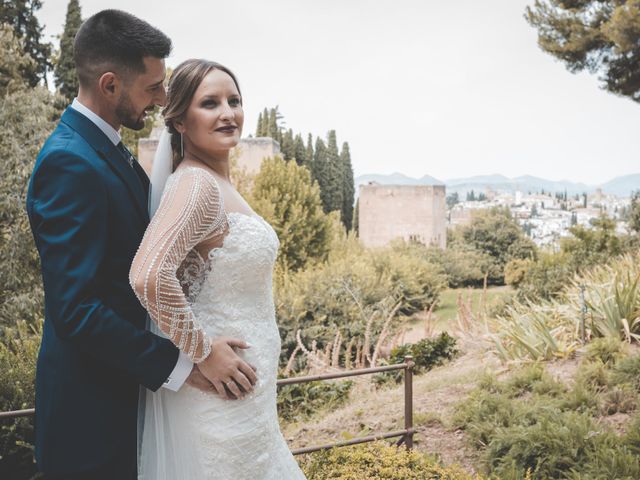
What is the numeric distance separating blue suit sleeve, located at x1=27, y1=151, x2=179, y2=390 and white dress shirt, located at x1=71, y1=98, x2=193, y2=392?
9 centimetres

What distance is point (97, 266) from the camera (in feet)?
5.24

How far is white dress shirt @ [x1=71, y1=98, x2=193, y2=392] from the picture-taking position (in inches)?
69.1

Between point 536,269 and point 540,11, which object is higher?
point 540,11

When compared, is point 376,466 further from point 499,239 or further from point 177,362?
point 499,239

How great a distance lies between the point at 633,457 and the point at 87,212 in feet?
13.5

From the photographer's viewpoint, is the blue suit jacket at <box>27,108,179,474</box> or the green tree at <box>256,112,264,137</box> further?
the green tree at <box>256,112,264,137</box>

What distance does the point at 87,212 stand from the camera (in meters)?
1.60

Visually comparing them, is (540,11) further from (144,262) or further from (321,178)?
(321,178)

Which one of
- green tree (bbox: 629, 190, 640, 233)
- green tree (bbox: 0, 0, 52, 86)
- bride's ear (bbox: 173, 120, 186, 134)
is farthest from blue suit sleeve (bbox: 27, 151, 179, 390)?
green tree (bbox: 0, 0, 52, 86)

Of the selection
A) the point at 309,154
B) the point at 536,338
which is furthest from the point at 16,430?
the point at 309,154

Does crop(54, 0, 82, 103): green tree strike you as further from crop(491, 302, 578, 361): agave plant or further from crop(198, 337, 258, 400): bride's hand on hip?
crop(198, 337, 258, 400): bride's hand on hip

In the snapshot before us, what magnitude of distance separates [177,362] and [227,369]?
5.8 inches

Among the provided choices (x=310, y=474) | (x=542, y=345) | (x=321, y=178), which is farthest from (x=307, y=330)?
(x=321, y=178)

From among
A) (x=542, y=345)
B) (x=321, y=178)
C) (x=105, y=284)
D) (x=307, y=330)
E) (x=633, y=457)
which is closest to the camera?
(x=105, y=284)
